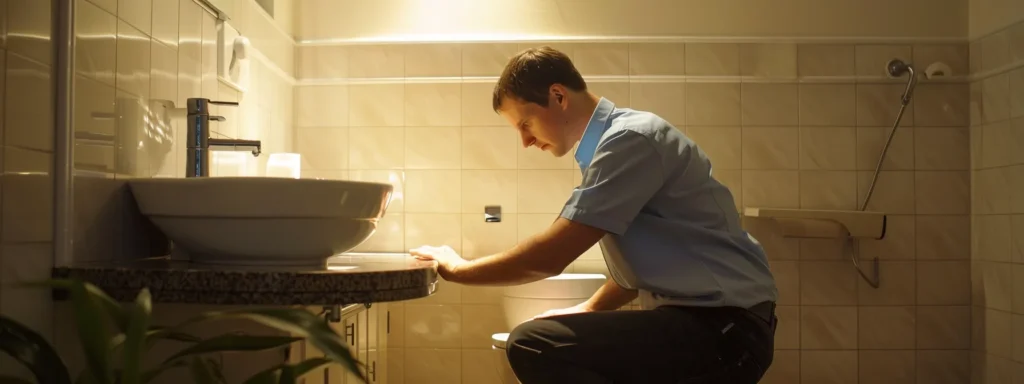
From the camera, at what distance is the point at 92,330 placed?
3.71ft

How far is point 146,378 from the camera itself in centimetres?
121

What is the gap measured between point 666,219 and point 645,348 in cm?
29

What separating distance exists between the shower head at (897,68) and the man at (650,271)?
1.69m

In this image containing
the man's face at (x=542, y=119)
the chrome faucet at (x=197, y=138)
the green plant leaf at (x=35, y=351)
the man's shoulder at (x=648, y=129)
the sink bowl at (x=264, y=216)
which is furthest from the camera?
the man's face at (x=542, y=119)

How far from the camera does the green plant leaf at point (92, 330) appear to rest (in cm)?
113

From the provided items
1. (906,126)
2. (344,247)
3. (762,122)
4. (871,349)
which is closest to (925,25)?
(906,126)

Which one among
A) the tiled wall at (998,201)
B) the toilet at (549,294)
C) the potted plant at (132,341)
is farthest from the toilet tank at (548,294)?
the potted plant at (132,341)

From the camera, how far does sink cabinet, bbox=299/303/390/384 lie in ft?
5.92

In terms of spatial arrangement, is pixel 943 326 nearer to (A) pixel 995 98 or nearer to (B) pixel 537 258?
(A) pixel 995 98

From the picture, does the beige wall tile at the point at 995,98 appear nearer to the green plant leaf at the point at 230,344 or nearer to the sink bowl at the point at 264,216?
the sink bowl at the point at 264,216

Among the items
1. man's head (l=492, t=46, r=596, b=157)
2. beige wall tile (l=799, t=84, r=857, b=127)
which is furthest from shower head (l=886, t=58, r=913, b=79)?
man's head (l=492, t=46, r=596, b=157)

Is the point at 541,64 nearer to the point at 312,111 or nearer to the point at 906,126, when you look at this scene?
the point at 312,111

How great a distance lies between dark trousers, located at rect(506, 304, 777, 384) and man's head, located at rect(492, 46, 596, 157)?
1.68 feet

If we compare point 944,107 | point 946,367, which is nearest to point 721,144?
point 944,107
